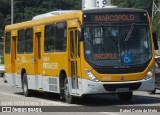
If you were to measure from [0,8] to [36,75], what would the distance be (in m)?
88.9

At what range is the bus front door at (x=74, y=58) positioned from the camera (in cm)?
1911

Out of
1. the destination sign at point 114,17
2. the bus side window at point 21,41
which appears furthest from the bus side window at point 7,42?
the destination sign at point 114,17

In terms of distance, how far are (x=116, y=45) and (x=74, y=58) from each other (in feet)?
4.83

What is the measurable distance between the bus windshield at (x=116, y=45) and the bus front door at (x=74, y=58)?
0.66 meters

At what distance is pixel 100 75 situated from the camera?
1839cm

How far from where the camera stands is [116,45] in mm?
18766

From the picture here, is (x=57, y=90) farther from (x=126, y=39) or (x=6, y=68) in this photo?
(x=6, y=68)

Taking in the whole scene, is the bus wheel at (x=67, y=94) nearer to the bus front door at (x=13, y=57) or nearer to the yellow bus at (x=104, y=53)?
the yellow bus at (x=104, y=53)

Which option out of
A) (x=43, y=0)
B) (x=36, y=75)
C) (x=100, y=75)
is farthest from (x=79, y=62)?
(x=43, y=0)

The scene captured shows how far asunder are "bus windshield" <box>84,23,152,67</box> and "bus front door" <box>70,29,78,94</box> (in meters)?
0.66

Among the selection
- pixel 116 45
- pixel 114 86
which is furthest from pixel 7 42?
pixel 114 86

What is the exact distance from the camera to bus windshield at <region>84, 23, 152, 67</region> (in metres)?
18.5

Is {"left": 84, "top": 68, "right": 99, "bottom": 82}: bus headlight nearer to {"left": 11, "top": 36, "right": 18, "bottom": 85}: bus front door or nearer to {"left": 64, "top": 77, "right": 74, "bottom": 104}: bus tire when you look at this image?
{"left": 64, "top": 77, "right": 74, "bottom": 104}: bus tire

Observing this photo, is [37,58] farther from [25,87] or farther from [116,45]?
[116,45]
